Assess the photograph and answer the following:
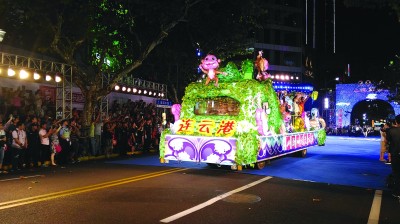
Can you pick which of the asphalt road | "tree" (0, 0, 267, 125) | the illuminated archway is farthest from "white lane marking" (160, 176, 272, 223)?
the illuminated archway

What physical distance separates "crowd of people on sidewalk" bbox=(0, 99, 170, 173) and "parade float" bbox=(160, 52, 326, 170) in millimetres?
4595

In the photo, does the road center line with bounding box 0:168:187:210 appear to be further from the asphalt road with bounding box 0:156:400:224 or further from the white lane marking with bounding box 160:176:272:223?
the white lane marking with bounding box 160:176:272:223

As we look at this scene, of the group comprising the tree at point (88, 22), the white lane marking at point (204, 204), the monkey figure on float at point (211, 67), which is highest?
the tree at point (88, 22)

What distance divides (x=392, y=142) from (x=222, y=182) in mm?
4322

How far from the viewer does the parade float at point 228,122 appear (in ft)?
37.4

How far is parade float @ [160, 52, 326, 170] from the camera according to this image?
11.4 m

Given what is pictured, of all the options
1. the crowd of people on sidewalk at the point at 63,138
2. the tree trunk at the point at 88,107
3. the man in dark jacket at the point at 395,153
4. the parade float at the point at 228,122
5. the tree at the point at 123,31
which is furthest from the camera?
the tree trunk at the point at 88,107

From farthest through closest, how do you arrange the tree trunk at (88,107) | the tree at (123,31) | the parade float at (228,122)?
1. the tree trunk at (88,107)
2. the tree at (123,31)
3. the parade float at (228,122)

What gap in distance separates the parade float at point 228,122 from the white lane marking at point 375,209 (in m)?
3.71

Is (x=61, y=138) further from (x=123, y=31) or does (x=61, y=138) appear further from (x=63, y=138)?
(x=123, y=31)

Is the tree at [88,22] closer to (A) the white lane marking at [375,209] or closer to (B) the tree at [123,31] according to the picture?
(B) the tree at [123,31]

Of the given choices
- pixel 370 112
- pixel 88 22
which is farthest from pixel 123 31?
pixel 370 112

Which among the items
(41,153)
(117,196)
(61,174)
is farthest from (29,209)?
(41,153)

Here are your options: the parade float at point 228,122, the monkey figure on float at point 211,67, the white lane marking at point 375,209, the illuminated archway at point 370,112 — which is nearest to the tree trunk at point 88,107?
the parade float at point 228,122
